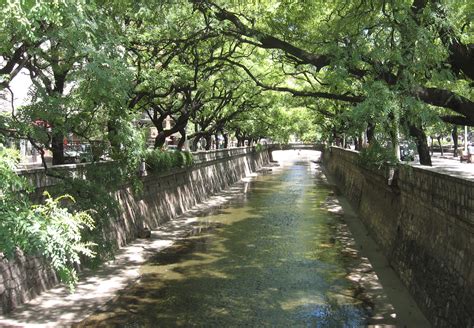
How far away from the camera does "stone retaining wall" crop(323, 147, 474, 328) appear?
8695mm

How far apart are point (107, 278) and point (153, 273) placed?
1455mm

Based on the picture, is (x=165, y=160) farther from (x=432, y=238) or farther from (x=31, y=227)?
(x=31, y=227)

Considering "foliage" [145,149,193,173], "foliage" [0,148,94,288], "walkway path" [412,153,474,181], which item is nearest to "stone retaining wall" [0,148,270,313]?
"foliage" [145,149,193,173]

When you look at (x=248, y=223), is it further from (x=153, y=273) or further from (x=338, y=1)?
(x=338, y=1)

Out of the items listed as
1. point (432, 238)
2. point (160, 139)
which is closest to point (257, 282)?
point (432, 238)

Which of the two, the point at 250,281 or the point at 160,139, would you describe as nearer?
the point at 250,281

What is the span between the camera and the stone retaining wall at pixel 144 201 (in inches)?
430

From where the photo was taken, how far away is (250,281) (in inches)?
542

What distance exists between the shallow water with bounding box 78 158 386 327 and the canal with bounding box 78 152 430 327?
23 millimetres

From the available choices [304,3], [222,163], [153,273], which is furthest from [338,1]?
[222,163]

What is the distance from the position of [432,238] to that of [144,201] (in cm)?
1241

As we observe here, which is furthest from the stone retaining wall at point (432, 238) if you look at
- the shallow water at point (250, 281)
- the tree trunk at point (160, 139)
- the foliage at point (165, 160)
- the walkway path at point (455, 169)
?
the tree trunk at point (160, 139)

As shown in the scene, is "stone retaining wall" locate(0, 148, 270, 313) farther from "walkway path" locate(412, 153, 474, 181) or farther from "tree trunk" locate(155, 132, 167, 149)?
"walkway path" locate(412, 153, 474, 181)

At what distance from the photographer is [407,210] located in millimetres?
14164
